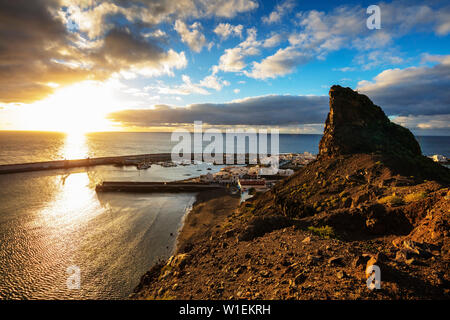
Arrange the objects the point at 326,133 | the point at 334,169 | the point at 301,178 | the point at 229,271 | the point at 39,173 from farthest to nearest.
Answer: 1. the point at 39,173
2. the point at 326,133
3. the point at 301,178
4. the point at 334,169
5. the point at 229,271

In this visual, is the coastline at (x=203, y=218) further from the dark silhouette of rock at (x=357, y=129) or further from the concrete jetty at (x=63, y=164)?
the concrete jetty at (x=63, y=164)

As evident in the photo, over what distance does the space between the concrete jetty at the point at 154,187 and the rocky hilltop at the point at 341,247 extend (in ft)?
120

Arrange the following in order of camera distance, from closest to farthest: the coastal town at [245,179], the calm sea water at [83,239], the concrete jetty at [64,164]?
the calm sea water at [83,239] → the coastal town at [245,179] → the concrete jetty at [64,164]

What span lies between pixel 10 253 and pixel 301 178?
115 ft

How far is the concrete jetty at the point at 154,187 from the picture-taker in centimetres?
5243

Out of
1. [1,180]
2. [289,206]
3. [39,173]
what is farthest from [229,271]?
[39,173]

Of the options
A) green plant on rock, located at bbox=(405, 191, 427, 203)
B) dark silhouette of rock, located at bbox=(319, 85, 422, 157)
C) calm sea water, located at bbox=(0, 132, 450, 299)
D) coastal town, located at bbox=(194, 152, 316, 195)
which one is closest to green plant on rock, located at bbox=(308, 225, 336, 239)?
green plant on rock, located at bbox=(405, 191, 427, 203)

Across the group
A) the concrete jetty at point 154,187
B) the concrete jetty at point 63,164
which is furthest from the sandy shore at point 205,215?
the concrete jetty at point 63,164

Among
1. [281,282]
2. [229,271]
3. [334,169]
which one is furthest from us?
[334,169]

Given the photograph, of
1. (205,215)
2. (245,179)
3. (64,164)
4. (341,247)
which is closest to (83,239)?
(205,215)

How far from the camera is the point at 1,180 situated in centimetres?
5959

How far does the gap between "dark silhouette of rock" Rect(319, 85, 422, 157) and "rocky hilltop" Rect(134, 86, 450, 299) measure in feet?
14.4

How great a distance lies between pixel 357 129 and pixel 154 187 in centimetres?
4766
